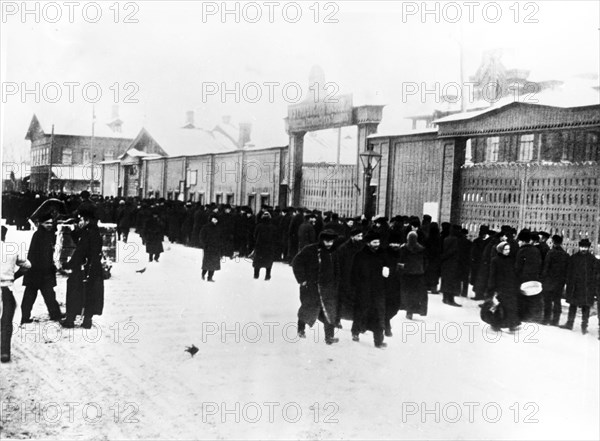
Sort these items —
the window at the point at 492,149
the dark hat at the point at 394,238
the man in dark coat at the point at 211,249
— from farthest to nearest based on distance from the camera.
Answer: the window at the point at 492,149 → the man in dark coat at the point at 211,249 → the dark hat at the point at 394,238

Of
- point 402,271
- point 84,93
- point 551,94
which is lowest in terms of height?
point 402,271

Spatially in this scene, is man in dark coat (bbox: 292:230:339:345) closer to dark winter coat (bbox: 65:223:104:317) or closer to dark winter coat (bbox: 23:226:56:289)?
dark winter coat (bbox: 65:223:104:317)

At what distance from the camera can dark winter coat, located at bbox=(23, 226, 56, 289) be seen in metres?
7.08

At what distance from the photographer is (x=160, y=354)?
21.6ft

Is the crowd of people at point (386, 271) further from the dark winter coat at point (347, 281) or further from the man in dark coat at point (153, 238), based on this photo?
A: the man in dark coat at point (153, 238)

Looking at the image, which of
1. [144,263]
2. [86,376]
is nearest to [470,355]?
[86,376]

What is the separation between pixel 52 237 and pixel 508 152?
1609 centimetres

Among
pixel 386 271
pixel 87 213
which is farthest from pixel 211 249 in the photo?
pixel 386 271

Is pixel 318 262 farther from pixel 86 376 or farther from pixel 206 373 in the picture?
pixel 86 376

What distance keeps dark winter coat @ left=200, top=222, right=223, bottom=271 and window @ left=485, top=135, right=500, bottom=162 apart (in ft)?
40.1

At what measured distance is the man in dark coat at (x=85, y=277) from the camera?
23.7ft

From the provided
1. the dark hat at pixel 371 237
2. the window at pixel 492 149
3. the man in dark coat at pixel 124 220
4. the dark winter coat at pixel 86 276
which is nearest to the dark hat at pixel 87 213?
the dark winter coat at pixel 86 276

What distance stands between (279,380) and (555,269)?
4.92m

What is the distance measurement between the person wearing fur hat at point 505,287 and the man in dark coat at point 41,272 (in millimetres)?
6018
